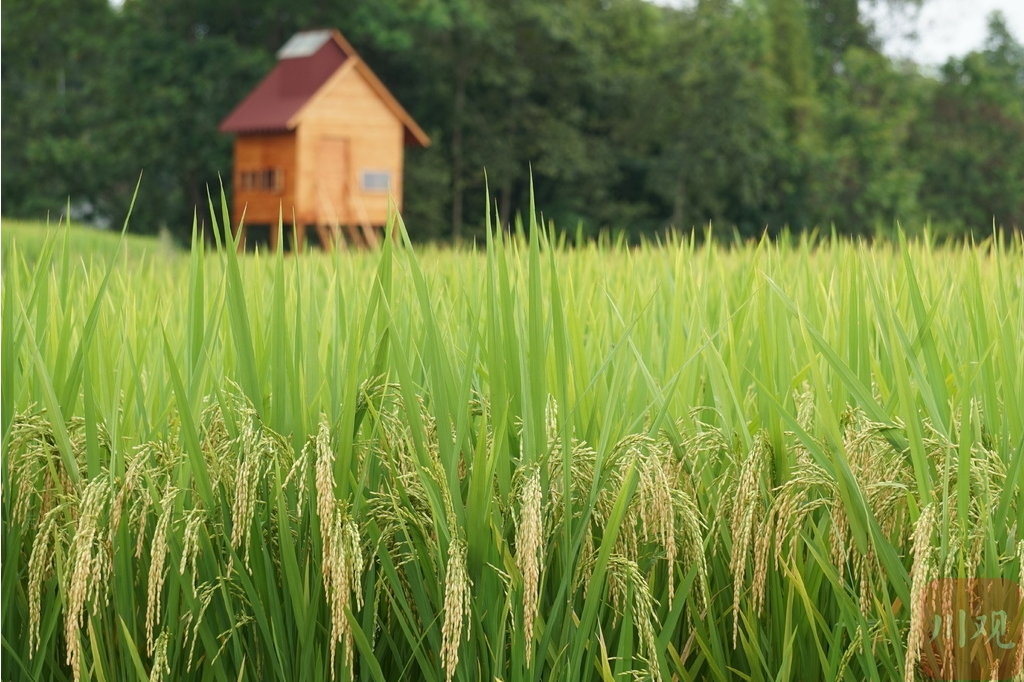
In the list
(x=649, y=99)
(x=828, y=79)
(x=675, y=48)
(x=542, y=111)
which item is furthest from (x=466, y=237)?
(x=828, y=79)

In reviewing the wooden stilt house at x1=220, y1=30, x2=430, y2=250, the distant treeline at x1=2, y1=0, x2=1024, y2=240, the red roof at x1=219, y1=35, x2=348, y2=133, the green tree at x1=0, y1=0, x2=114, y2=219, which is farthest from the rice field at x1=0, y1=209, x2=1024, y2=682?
the green tree at x1=0, y1=0, x2=114, y2=219

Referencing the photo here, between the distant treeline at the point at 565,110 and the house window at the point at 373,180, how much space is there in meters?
6.46

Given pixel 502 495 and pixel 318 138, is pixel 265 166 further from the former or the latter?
pixel 502 495

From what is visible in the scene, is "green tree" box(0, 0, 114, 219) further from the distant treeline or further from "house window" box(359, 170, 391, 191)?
"house window" box(359, 170, 391, 191)

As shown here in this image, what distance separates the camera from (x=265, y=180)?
22.8 metres

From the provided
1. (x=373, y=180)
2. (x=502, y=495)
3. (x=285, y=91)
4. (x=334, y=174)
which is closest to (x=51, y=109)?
(x=285, y=91)

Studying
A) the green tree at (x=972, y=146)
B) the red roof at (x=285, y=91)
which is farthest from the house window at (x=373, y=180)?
the green tree at (x=972, y=146)

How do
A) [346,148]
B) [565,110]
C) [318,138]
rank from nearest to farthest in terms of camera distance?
[318,138], [346,148], [565,110]

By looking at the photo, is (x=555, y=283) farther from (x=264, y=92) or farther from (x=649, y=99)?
(x=649, y=99)

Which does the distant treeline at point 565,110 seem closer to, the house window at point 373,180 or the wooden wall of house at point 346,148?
the wooden wall of house at point 346,148

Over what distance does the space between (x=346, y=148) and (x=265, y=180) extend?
1947 millimetres

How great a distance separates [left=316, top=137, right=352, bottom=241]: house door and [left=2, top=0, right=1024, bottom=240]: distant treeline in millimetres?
6693

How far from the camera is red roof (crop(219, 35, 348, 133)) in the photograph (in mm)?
22134

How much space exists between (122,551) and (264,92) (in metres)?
22.4
